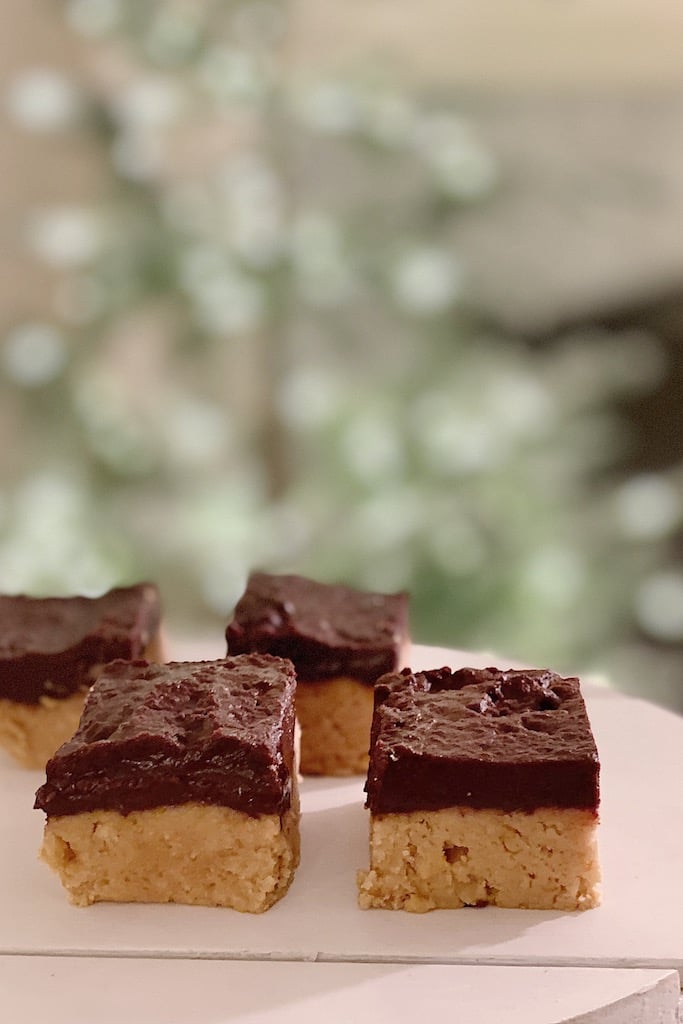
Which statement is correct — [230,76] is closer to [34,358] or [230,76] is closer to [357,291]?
[357,291]

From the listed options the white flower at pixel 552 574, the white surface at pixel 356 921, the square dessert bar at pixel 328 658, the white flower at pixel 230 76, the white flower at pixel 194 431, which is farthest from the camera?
the white flower at pixel 194 431

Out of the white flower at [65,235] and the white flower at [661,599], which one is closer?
the white flower at [65,235]

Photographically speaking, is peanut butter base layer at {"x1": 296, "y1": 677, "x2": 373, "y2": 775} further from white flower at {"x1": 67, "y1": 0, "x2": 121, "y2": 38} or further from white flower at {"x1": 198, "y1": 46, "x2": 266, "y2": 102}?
white flower at {"x1": 67, "y1": 0, "x2": 121, "y2": 38}

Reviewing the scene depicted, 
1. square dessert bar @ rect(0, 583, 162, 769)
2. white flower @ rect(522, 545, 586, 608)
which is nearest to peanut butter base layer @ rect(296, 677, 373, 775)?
square dessert bar @ rect(0, 583, 162, 769)

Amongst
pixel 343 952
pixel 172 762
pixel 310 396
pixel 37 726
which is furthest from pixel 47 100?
pixel 343 952

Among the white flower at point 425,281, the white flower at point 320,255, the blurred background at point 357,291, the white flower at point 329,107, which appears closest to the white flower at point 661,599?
the blurred background at point 357,291

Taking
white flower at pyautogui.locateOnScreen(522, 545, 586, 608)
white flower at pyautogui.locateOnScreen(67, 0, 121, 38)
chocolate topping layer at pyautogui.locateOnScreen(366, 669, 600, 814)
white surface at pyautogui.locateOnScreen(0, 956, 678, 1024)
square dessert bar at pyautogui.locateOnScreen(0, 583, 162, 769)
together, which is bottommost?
white surface at pyautogui.locateOnScreen(0, 956, 678, 1024)

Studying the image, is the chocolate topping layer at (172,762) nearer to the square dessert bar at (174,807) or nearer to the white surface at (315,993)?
the square dessert bar at (174,807)
